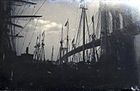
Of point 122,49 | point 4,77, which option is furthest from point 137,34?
point 4,77

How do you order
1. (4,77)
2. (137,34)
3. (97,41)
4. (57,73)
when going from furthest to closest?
(97,41)
(137,34)
(57,73)
(4,77)

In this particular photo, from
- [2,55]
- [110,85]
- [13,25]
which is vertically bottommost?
[110,85]

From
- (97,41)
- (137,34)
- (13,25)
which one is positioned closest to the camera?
(13,25)

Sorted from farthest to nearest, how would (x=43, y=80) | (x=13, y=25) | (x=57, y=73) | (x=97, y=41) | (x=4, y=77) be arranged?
1. (x=97, y=41)
2. (x=13, y=25)
3. (x=57, y=73)
4. (x=43, y=80)
5. (x=4, y=77)

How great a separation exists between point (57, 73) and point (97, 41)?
2645 cm

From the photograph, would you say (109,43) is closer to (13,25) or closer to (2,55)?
(13,25)

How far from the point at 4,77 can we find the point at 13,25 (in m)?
20.3

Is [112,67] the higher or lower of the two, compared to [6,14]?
lower

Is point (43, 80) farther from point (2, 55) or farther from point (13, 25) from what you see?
point (13, 25)

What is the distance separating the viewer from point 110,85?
59.7 metres

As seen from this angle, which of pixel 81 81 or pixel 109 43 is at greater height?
pixel 109 43

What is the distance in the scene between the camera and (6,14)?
58.7 m

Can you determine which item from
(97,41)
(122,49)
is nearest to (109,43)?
(122,49)

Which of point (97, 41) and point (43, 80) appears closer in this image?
point (43, 80)
